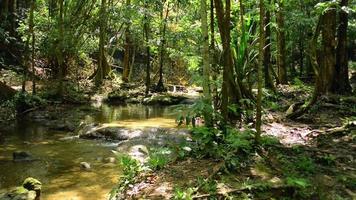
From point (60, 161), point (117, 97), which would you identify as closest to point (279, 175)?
point (60, 161)

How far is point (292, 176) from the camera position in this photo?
5.20 meters

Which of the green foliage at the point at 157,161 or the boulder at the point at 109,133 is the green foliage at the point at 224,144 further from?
the boulder at the point at 109,133

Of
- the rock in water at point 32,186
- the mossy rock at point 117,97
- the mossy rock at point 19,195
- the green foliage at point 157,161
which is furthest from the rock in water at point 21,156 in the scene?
the mossy rock at point 117,97

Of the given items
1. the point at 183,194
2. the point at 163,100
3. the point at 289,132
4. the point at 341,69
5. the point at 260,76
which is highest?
the point at 341,69

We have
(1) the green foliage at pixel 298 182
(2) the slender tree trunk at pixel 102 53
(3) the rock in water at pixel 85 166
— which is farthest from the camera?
(2) the slender tree trunk at pixel 102 53

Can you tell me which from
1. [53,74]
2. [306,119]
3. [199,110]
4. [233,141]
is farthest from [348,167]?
[53,74]

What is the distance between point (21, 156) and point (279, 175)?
5.72m

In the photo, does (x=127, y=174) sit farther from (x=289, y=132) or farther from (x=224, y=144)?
(x=289, y=132)

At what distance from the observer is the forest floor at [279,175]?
490 cm

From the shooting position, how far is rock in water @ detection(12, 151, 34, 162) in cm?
887

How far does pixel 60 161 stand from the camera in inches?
351

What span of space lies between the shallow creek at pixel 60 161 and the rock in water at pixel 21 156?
138 millimetres

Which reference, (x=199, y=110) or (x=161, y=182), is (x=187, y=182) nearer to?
(x=161, y=182)

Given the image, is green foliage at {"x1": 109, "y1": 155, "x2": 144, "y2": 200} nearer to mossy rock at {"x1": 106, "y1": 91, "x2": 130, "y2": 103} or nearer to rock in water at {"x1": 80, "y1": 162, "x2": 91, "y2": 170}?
rock in water at {"x1": 80, "y1": 162, "x2": 91, "y2": 170}
